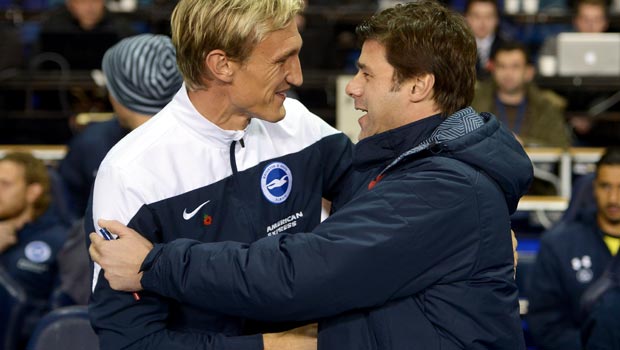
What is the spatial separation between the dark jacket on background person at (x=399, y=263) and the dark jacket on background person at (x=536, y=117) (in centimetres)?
607

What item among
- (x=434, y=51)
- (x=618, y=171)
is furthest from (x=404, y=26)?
(x=618, y=171)

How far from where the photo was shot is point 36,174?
6055mm

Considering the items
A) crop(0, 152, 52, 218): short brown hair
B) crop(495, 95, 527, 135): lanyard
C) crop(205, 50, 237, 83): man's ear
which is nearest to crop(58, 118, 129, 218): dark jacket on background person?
crop(0, 152, 52, 218): short brown hair

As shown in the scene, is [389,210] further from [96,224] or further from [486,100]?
[486,100]

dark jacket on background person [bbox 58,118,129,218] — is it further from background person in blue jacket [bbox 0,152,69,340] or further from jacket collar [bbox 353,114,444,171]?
jacket collar [bbox 353,114,444,171]

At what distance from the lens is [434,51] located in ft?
7.99

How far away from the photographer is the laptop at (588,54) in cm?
934

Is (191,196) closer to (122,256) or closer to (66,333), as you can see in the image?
(122,256)

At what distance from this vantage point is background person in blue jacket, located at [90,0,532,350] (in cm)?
229

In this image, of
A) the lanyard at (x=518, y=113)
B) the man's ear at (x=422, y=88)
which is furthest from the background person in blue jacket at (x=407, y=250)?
the lanyard at (x=518, y=113)

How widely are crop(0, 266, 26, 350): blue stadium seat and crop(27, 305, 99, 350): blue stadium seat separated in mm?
1651

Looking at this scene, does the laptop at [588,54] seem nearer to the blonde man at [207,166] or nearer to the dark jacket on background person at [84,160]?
the dark jacket on background person at [84,160]

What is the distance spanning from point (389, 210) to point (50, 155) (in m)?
6.25

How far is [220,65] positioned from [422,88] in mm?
503
